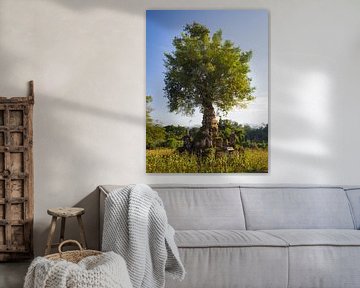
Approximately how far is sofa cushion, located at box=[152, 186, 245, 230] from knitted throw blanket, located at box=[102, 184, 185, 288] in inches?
25.3

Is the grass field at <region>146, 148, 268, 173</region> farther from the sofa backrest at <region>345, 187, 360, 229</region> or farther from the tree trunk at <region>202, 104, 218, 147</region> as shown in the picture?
the sofa backrest at <region>345, 187, 360, 229</region>

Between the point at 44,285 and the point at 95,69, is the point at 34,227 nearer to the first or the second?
the point at 95,69

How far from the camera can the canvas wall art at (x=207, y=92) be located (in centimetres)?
411

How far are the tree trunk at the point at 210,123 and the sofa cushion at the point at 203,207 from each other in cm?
49

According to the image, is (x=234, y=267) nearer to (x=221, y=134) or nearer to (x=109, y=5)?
(x=221, y=134)

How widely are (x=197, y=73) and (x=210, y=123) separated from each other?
45 cm

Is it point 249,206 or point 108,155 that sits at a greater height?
point 108,155

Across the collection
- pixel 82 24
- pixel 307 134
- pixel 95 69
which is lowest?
pixel 307 134

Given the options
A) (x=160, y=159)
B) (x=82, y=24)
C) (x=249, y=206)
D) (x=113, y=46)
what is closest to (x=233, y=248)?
(x=249, y=206)

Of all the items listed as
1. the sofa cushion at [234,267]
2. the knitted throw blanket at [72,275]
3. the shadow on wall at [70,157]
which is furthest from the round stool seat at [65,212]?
the knitted throw blanket at [72,275]

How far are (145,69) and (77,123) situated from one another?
742 millimetres

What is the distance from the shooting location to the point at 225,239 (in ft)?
10.8

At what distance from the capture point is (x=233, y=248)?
3.22 metres

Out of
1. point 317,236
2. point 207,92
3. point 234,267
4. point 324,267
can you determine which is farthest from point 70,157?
point 324,267
